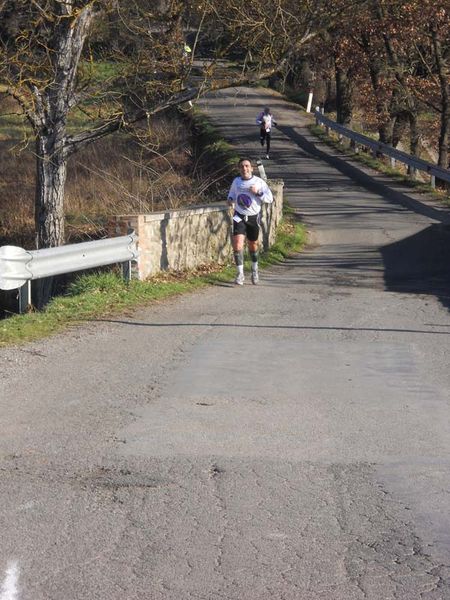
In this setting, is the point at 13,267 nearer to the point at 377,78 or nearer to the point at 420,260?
the point at 420,260

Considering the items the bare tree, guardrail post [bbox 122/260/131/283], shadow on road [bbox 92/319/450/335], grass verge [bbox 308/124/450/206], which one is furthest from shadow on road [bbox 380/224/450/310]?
grass verge [bbox 308/124/450/206]

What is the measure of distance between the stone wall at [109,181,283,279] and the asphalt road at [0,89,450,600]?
1.47 meters

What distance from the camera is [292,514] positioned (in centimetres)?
531

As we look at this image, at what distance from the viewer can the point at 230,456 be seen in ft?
20.7

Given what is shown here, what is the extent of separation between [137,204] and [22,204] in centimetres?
1133

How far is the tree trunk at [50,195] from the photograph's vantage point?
16266mm

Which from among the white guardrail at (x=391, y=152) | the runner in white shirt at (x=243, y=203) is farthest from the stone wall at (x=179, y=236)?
the white guardrail at (x=391, y=152)

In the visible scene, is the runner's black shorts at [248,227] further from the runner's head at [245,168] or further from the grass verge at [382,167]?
the grass verge at [382,167]

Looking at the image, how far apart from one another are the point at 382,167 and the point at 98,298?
23391 millimetres

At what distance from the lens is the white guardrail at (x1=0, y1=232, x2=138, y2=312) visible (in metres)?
11.3

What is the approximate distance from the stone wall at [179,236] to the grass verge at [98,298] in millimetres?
210

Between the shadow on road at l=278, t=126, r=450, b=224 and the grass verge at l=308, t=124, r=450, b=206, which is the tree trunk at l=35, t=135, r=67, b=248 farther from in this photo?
the grass verge at l=308, t=124, r=450, b=206

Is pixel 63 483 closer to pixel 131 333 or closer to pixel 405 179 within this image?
pixel 131 333

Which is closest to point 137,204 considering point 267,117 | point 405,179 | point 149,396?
point 149,396
